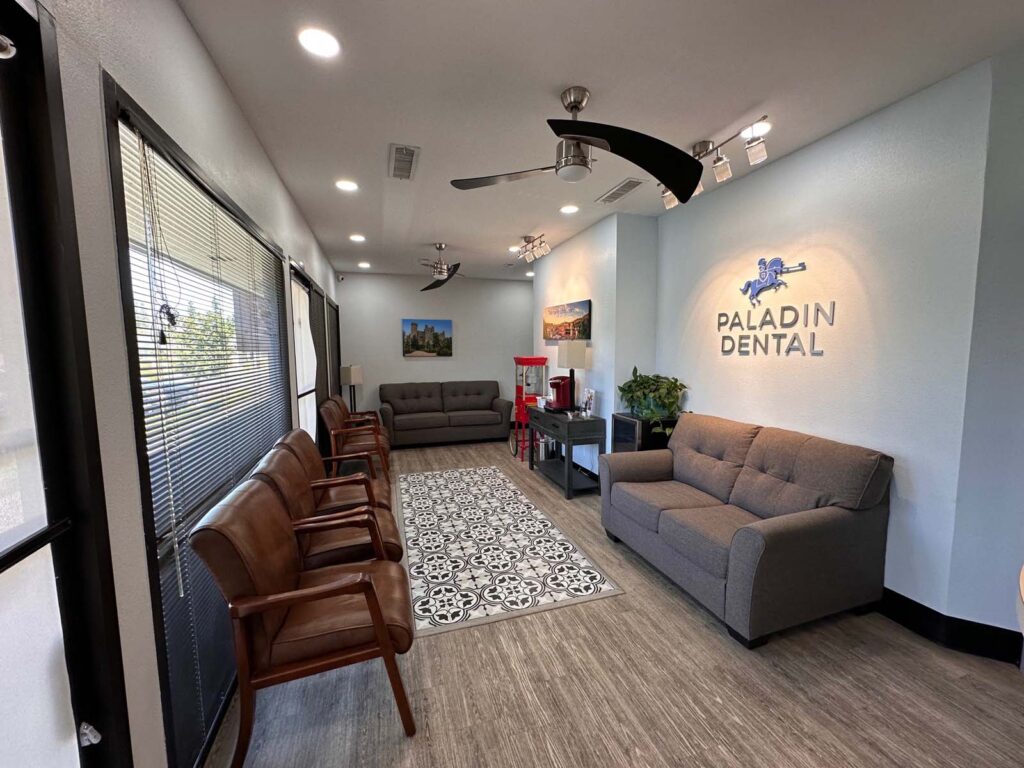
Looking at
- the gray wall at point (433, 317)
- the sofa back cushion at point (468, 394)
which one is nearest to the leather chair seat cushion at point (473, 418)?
the sofa back cushion at point (468, 394)

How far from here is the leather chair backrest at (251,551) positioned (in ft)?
4.46

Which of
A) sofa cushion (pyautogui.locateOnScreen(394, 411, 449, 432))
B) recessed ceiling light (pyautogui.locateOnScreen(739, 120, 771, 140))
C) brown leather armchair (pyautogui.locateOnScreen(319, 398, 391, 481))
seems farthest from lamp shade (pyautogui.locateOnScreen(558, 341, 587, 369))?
sofa cushion (pyautogui.locateOnScreen(394, 411, 449, 432))

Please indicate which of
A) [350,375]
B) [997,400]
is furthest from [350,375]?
[997,400]

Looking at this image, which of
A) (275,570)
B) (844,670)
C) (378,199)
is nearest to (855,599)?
(844,670)

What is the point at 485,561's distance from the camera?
114 inches

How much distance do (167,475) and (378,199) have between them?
2.76 meters

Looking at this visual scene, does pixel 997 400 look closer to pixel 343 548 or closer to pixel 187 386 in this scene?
pixel 343 548

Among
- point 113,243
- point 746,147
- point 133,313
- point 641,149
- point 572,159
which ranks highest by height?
point 746,147

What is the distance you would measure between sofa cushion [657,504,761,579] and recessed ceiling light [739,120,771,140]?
2.22 meters

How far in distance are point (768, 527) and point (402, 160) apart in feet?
9.85

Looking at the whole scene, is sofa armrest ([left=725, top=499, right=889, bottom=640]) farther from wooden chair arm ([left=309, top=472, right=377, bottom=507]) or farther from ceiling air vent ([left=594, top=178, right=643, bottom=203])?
ceiling air vent ([left=594, top=178, right=643, bottom=203])

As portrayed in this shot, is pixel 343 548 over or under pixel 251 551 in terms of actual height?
under

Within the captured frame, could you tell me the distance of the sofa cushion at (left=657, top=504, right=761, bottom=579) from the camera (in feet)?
7.12

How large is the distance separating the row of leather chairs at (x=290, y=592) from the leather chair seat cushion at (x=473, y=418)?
13.9ft
